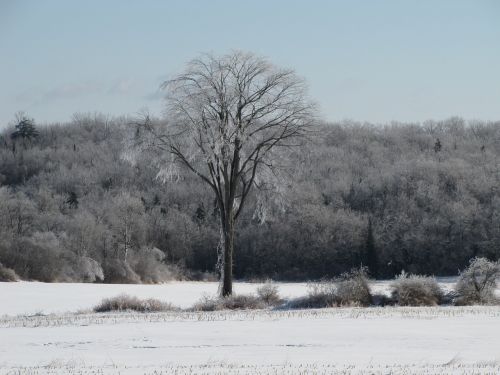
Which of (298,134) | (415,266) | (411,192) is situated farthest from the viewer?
(411,192)

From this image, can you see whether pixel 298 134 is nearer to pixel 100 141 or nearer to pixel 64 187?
pixel 64 187

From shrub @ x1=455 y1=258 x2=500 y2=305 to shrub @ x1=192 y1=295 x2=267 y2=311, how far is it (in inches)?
316

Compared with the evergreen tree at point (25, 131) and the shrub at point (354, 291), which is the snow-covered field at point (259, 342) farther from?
the evergreen tree at point (25, 131)

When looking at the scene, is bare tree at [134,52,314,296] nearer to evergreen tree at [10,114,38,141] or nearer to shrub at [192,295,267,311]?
shrub at [192,295,267,311]

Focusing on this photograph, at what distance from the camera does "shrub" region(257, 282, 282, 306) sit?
104 feet

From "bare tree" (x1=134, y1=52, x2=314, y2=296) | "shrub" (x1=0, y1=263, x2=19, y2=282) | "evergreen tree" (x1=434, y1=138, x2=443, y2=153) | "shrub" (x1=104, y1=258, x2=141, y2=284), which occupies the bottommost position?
"shrub" (x1=104, y1=258, x2=141, y2=284)

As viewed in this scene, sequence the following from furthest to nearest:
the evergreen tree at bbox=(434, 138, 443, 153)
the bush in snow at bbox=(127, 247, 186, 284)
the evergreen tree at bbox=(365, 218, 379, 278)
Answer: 1. the evergreen tree at bbox=(434, 138, 443, 153)
2. the evergreen tree at bbox=(365, 218, 379, 278)
3. the bush in snow at bbox=(127, 247, 186, 284)

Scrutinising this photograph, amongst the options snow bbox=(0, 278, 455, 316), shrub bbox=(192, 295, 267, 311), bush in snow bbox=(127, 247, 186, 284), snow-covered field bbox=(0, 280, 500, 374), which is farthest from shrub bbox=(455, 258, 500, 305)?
bush in snow bbox=(127, 247, 186, 284)

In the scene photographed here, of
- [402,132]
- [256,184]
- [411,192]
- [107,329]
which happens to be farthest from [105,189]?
[107,329]

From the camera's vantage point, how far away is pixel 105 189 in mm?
126562

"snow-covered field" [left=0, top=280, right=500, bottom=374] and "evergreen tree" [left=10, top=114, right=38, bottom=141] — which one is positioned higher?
"evergreen tree" [left=10, top=114, right=38, bottom=141]

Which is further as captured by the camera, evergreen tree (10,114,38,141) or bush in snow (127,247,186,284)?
evergreen tree (10,114,38,141)

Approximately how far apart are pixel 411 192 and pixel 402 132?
52363 millimetres

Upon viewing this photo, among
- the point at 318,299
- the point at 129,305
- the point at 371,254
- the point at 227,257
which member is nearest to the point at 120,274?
the point at 227,257
